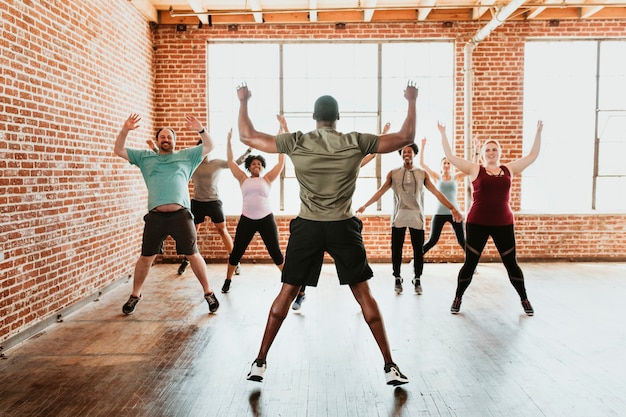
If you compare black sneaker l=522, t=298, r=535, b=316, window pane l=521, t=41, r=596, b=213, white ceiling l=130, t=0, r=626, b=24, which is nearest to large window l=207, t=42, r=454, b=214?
white ceiling l=130, t=0, r=626, b=24

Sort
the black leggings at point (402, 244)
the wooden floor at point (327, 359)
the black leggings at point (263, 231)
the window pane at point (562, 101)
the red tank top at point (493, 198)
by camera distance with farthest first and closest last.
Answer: the window pane at point (562, 101) → the black leggings at point (402, 244) → the black leggings at point (263, 231) → the red tank top at point (493, 198) → the wooden floor at point (327, 359)

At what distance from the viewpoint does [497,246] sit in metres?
4.81

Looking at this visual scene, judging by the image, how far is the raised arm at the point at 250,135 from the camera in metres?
3.14

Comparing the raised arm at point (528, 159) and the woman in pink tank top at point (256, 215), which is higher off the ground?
the raised arm at point (528, 159)

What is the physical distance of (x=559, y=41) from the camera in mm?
8156

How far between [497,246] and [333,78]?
14.1 ft

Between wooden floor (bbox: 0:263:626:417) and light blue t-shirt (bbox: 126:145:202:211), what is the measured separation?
1.09m

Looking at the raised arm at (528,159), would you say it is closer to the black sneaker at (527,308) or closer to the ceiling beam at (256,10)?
the black sneaker at (527,308)

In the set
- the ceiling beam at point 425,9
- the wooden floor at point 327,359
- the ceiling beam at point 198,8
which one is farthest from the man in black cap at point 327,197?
the ceiling beam at point 425,9

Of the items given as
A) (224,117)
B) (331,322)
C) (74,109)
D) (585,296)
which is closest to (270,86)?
(224,117)

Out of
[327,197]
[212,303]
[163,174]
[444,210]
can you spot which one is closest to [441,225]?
[444,210]

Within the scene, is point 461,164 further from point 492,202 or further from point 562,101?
point 562,101

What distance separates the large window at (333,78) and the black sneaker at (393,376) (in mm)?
Result: 5129

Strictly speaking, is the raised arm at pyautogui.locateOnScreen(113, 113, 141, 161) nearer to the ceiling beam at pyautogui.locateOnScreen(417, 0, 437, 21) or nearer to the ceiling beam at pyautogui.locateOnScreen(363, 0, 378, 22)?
the ceiling beam at pyautogui.locateOnScreen(363, 0, 378, 22)
